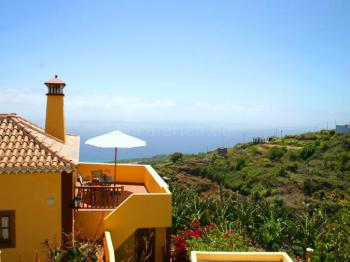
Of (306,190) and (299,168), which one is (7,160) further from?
(299,168)

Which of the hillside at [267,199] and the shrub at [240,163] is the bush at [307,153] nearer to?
the hillside at [267,199]

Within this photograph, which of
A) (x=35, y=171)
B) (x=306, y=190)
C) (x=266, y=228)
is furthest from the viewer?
(x=306, y=190)

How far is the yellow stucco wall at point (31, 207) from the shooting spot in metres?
11.3

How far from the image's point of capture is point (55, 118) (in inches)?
644

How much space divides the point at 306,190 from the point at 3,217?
1905 inches

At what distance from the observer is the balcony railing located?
1399cm

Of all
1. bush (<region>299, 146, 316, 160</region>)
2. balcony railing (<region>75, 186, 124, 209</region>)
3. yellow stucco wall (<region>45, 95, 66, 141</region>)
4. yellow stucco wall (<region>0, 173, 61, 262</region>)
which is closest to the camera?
yellow stucco wall (<region>0, 173, 61, 262</region>)

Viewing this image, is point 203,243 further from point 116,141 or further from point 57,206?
point 57,206

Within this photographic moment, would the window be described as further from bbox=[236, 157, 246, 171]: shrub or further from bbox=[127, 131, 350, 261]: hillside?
bbox=[236, 157, 246, 171]: shrub

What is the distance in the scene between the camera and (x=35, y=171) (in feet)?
36.6

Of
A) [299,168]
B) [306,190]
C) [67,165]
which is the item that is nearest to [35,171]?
[67,165]

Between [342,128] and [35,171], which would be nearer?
[35,171]

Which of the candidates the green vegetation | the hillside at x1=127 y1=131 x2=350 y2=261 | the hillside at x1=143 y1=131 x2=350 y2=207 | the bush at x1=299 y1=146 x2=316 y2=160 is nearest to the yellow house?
the hillside at x1=127 y1=131 x2=350 y2=261

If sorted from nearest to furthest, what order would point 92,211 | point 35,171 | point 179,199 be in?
1. point 35,171
2. point 92,211
3. point 179,199
